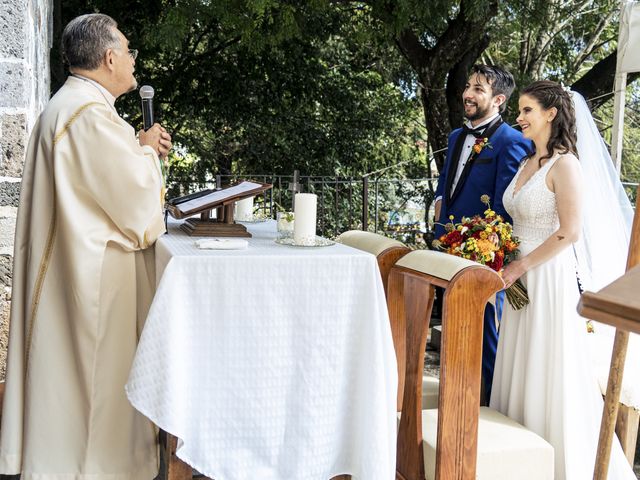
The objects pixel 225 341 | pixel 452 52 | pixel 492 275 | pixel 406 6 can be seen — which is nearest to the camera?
pixel 225 341

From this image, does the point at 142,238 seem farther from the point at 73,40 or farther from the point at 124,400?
the point at 73,40

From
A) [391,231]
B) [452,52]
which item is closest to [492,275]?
Result: [452,52]

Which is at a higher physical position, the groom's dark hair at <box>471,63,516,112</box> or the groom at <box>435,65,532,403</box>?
the groom's dark hair at <box>471,63,516,112</box>

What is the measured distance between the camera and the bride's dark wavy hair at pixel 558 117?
127 inches

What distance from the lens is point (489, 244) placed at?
10.1ft

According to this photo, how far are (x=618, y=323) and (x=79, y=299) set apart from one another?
6.11 feet

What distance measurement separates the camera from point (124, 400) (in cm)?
254

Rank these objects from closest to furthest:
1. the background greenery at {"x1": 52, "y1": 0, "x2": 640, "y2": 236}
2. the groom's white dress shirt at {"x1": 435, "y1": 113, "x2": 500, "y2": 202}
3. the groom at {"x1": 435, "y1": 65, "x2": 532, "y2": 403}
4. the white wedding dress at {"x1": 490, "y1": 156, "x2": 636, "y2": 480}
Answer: the white wedding dress at {"x1": 490, "y1": 156, "x2": 636, "y2": 480}, the groom at {"x1": 435, "y1": 65, "x2": 532, "y2": 403}, the groom's white dress shirt at {"x1": 435, "y1": 113, "x2": 500, "y2": 202}, the background greenery at {"x1": 52, "y1": 0, "x2": 640, "y2": 236}

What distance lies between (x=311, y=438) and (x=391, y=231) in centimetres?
782

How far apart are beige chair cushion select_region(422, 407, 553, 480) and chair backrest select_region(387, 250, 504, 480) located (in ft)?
0.18

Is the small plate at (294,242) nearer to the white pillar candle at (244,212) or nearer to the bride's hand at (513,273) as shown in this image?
the white pillar candle at (244,212)

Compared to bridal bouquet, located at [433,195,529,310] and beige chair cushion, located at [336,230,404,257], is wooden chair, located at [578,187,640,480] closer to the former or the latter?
bridal bouquet, located at [433,195,529,310]

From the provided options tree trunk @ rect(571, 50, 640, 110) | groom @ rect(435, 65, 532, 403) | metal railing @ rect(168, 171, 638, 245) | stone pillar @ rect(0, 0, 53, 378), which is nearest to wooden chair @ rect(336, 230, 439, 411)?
groom @ rect(435, 65, 532, 403)

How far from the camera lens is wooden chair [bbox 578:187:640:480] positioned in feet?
3.95
